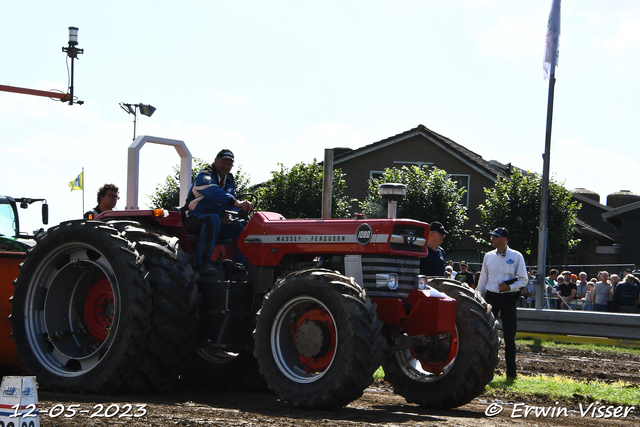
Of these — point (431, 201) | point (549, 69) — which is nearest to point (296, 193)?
point (431, 201)

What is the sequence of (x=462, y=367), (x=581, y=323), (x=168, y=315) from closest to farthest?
1. (x=168, y=315)
2. (x=462, y=367)
3. (x=581, y=323)

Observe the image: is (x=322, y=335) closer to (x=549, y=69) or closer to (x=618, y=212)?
(x=549, y=69)

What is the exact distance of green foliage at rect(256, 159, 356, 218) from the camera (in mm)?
29562

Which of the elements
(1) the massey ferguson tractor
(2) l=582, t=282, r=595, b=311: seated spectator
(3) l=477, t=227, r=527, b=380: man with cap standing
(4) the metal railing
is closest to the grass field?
(3) l=477, t=227, r=527, b=380: man with cap standing

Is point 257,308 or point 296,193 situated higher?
point 296,193

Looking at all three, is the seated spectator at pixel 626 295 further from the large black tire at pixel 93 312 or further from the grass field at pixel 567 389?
the large black tire at pixel 93 312

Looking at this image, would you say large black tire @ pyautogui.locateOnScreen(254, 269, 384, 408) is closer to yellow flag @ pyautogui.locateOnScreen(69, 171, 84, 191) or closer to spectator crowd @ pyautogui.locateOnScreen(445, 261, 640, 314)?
spectator crowd @ pyautogui.locateOnScreen(445, 261, 640, 314)

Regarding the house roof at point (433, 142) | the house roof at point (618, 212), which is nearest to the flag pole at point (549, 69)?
the house roof at point (433, 142)

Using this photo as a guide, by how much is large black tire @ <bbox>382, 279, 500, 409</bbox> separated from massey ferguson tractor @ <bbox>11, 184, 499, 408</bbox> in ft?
0.04

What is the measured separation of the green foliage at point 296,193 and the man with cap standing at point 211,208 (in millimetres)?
21913

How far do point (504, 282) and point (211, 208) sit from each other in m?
3.82

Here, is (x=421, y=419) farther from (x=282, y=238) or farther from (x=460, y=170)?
(x=460, y=170)

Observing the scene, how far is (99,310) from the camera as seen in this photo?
690 cm

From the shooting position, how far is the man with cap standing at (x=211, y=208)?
6.85 m
